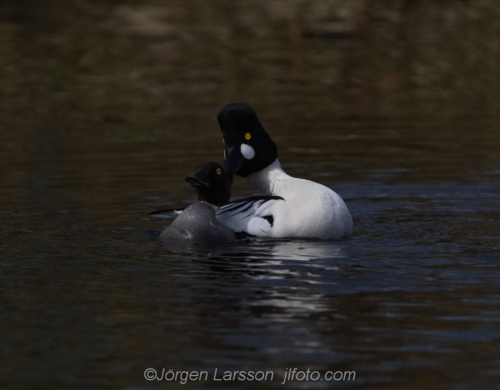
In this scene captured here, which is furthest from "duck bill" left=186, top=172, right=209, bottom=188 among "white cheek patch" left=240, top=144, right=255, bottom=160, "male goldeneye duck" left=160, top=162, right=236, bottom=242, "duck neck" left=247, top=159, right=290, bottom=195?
"duck neck" left=247, top=159, right=290, bottom=195

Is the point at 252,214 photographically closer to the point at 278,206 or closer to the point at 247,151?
the point at 278,206

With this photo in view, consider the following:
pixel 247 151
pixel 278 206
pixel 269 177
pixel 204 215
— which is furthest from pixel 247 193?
pixel 204 215

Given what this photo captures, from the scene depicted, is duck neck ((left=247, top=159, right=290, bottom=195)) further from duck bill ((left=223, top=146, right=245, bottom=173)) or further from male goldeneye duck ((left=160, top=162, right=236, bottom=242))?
male goldeneye duck ((left=160, top=162, right=236, bottom=242))

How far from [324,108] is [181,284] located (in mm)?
9813

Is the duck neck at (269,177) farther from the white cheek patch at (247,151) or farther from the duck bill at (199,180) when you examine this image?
the duck bill at (199,180)

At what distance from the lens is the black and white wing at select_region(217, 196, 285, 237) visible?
9.07 meters

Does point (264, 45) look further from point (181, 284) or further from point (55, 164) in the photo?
point (181, 284)

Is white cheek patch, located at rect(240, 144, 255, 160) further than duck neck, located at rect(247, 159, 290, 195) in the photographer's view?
No

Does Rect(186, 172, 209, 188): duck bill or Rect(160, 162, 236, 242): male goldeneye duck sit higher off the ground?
Rect(186, 172, 209, 188): duck bill

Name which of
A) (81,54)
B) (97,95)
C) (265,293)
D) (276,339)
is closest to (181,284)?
(265,293)

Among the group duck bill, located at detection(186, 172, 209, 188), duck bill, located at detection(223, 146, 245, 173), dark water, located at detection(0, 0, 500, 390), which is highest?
duck bill, located at detection(223, 146, 245, 173)

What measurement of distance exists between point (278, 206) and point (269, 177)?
0.69 metres

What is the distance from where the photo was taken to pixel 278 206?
915cm

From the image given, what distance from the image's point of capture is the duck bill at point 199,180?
904 centimetres
